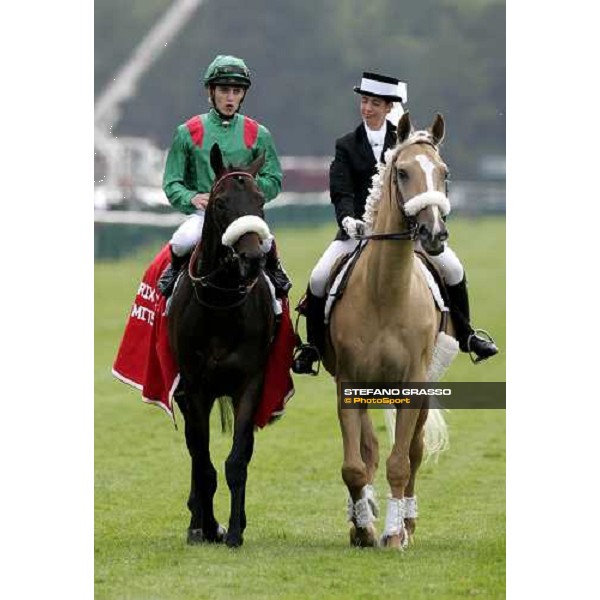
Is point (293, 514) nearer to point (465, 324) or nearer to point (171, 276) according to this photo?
point (465, 324)

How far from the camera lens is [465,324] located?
8.92m

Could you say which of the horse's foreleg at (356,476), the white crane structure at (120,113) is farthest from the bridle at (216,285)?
the white crane structure at (120,113)

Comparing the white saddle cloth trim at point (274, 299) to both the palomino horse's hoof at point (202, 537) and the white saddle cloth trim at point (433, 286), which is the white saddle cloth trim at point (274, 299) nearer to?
the white saddle cloth trim at point (433, 286)

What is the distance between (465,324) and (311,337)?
108 centimetres

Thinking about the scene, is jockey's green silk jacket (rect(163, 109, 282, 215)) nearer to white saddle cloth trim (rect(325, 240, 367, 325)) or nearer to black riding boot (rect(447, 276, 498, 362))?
white saddle cloth trim (rect(325, 240, 367, 325))

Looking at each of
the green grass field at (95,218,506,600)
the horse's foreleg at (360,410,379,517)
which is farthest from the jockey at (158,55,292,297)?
the green grass field at (95,218,506,600)

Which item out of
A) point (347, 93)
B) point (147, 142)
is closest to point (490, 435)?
point (347, 93)

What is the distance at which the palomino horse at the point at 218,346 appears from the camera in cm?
770

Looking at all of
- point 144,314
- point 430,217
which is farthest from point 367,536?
point 144,314

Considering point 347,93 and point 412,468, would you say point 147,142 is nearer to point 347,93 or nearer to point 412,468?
point 347,93

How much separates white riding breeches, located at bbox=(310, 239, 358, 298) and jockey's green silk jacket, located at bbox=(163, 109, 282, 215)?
0.48 metres

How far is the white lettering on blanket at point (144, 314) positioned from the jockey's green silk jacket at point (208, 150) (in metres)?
0.89

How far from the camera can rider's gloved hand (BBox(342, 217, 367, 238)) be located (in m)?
8.02

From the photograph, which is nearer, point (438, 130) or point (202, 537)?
point (438, 130)
